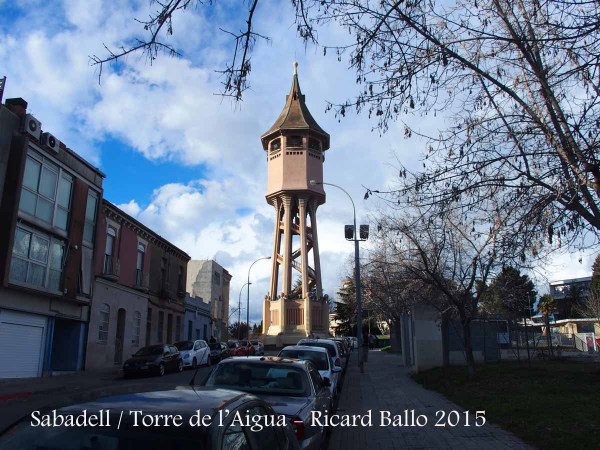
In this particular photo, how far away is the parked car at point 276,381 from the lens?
7000 mm

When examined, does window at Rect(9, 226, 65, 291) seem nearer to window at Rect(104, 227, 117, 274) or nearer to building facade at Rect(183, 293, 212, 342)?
window at Rect(104, 227, 117, 274)

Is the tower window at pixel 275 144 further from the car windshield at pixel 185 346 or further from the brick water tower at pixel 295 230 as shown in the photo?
the car windshield at pixel 185 346

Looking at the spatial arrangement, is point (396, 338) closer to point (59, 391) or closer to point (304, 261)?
point (304, 261)

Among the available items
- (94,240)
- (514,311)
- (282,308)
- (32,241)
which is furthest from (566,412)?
(282,308)

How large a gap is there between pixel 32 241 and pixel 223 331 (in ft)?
159

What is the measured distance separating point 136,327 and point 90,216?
357 inches

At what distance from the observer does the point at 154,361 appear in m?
23.6

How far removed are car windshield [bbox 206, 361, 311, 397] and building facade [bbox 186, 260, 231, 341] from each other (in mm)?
50504

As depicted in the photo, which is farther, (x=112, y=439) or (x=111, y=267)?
(x=111, y=267)

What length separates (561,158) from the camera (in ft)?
26.3

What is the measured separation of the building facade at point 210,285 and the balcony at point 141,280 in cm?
2532

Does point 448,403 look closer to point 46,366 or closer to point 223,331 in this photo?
point 46,366

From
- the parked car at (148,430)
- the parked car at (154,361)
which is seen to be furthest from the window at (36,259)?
the parked car at (148,430)

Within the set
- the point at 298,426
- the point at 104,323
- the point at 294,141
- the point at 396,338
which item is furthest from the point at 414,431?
the point at 294,141
